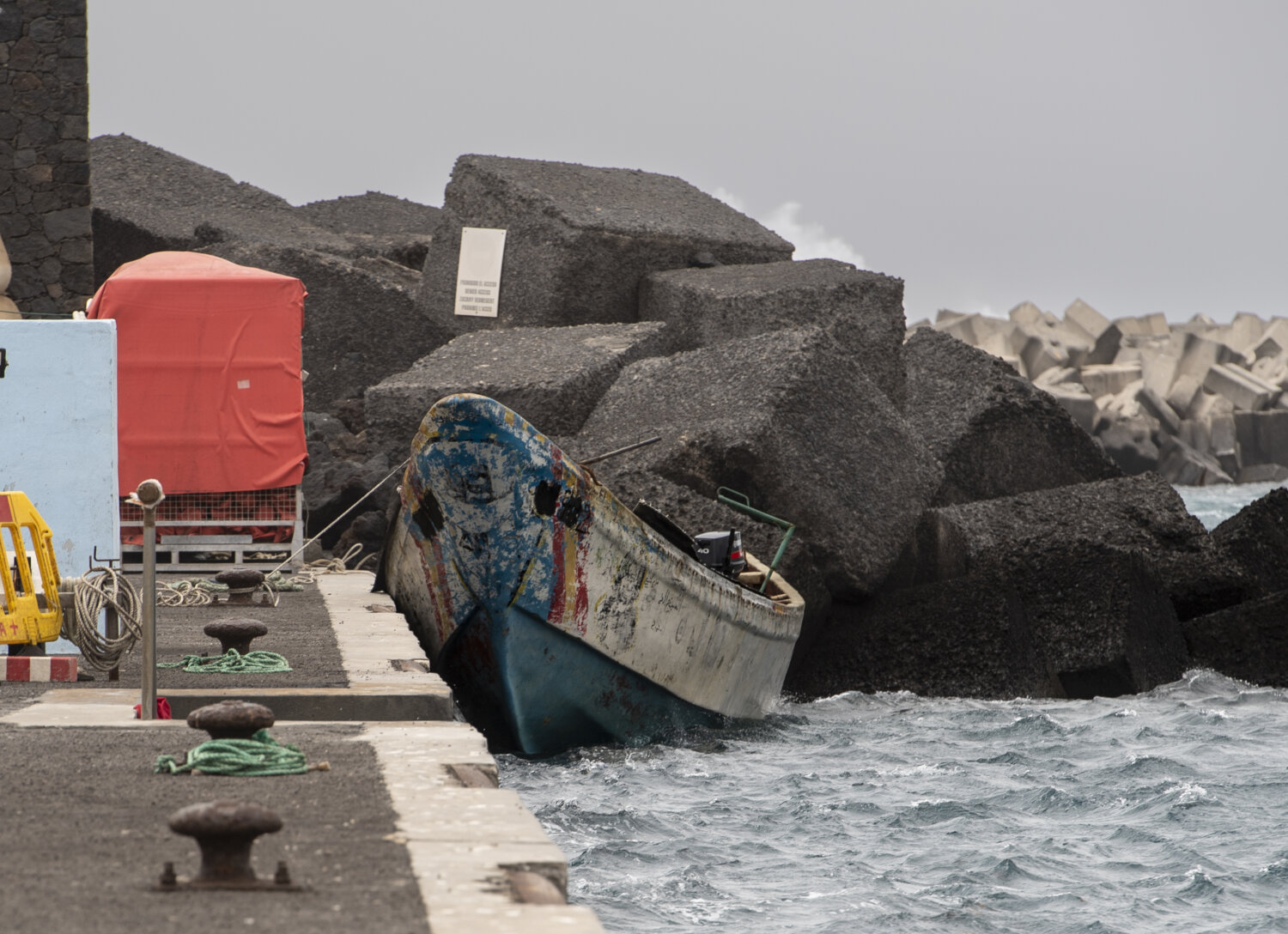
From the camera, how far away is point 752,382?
39.6 ft

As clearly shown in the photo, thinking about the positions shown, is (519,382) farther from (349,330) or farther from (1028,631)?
(1028,631)

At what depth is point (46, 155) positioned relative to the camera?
15.5 m

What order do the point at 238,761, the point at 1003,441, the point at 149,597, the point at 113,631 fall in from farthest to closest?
the point at 1003,441 → the point at 113,631 → the point at 149,597 → the point at 238,761

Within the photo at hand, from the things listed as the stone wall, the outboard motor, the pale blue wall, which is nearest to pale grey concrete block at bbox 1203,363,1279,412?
the stone wall

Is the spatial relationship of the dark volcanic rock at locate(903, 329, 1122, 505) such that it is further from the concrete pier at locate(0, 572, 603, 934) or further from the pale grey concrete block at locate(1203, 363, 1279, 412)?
the pale grey concrete block at locate(1203, 363, 1279, 412)

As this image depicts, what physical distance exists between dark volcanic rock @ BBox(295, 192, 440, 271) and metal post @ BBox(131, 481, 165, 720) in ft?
50.8

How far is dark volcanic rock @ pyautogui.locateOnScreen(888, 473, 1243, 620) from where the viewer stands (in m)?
11.4

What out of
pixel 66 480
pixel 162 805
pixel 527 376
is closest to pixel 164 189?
pixel 527 376

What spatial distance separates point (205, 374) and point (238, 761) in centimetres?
784

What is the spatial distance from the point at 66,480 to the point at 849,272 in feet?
30.7

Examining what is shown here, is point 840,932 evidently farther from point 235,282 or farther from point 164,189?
point 164,189

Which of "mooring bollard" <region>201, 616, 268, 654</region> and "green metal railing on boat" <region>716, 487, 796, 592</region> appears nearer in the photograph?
"mooring bollard" <region>201, 616, 268, 654</region>

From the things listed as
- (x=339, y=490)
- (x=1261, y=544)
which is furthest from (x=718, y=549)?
(x=1261, y=544)

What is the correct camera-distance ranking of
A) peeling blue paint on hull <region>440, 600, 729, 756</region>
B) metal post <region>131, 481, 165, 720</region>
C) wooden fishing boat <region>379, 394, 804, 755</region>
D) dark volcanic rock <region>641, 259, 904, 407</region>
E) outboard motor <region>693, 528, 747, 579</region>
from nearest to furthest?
metal post <region>131, 481, 165, 720</region> → wooden fishing boat <region>379, 394, 804, 755</region> → peeling blue paint on hull <region>440, 600, 729, 756</region> → outboard motor <region>693, 528, 747, 579</region> → dark volcanic rock <region>641, 259, 904, 407</region>
